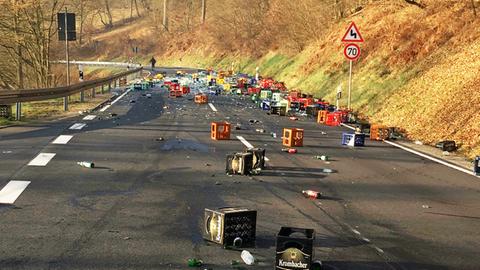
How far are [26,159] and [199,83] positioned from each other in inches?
1309

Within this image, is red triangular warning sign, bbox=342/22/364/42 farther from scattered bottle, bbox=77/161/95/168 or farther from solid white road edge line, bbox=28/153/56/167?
scattered bottle, bbox=77/161/95/168

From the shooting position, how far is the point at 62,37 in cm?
2503

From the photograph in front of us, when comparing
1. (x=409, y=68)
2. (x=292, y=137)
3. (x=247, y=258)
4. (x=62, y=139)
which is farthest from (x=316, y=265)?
(x=409, y=68)

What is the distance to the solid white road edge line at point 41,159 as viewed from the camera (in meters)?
10.5

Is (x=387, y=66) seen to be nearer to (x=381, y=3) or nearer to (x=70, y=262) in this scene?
(x=381, y=3)

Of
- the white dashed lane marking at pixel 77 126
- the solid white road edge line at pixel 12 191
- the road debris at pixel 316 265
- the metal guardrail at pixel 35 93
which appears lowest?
the white dashed lane marking at pixel 77 126

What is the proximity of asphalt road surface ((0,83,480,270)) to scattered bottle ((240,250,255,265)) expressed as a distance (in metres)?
0.09

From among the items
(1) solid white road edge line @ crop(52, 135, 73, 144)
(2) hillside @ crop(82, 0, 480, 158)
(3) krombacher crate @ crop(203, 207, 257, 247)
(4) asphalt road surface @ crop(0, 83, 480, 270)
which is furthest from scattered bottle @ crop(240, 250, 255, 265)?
(2) hillside @ crop(82, 0, 480, 158)

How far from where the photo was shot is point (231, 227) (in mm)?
6172

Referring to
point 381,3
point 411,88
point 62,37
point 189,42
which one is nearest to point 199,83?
point 381,3

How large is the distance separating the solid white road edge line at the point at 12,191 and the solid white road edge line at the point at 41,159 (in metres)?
1.55

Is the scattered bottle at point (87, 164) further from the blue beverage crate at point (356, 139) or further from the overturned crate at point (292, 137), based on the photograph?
the blue beverage crate at point (356, 139)

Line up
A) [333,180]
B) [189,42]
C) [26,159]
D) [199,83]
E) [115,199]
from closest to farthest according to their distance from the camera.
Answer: [115,199] < [333,180] < [26,159] < [199,83] < [189,42]

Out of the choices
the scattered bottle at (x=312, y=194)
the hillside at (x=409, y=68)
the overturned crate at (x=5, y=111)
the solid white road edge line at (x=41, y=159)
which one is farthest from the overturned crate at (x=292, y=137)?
the overturned crate at (x=5, y=111)
